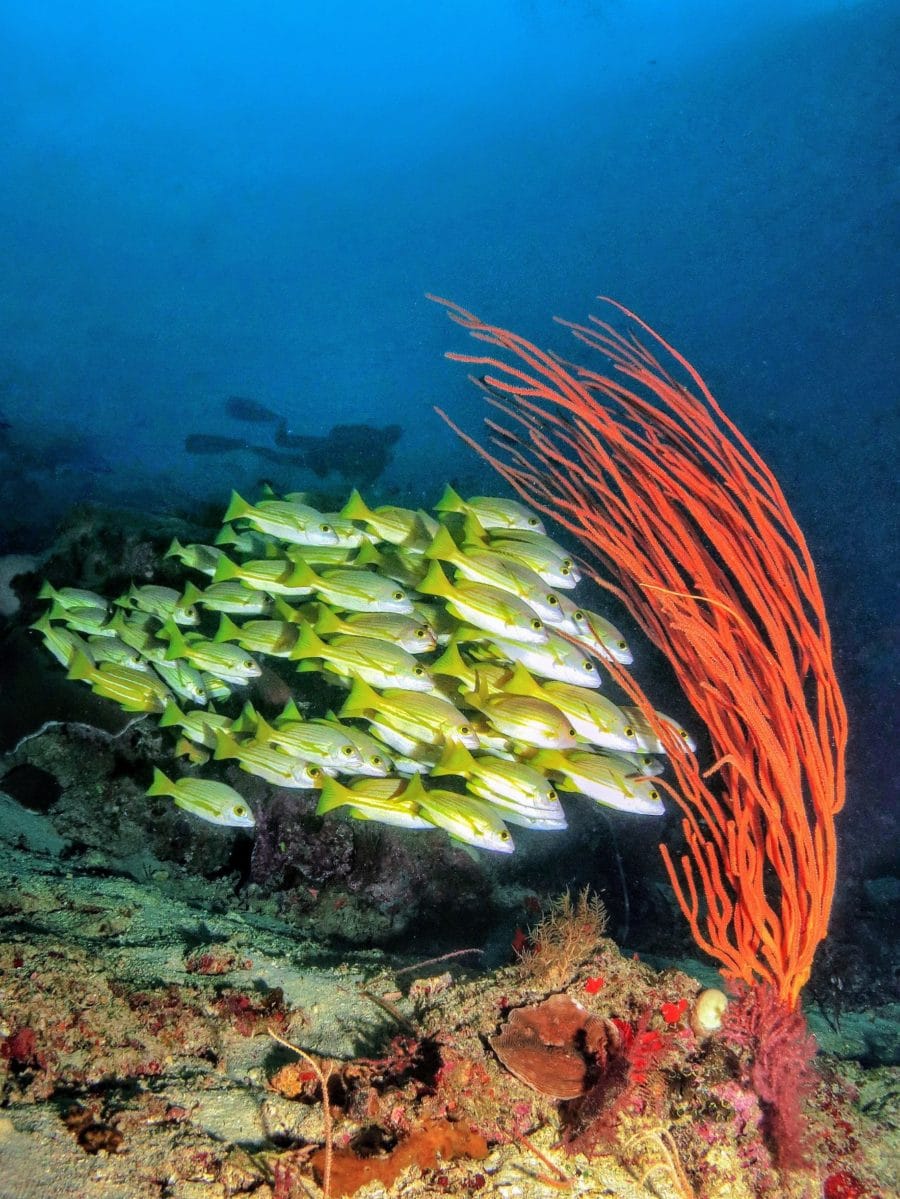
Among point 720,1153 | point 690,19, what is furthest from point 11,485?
point 690,19

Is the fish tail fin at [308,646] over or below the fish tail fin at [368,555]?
below

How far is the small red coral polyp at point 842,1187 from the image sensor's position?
8.34 feet

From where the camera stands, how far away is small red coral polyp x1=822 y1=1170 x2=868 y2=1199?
8.34 ft

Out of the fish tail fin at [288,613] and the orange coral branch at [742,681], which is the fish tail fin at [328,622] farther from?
the orange coral branch at [742,681]

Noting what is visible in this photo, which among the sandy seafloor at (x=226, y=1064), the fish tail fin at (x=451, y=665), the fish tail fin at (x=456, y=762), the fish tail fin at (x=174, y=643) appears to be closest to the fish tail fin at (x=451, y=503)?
the fish tail fin at (x=451, y=665)

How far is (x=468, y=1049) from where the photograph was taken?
8.08 feet

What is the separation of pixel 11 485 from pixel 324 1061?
1239 cm

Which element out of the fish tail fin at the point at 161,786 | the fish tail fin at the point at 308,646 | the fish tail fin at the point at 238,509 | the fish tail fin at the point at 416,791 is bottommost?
the fish tail fin at the point at 161,786

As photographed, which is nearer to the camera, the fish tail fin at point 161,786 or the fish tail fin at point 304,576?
the fish tail fin at point 161,786

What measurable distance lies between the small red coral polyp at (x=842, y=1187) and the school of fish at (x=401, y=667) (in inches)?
62.1

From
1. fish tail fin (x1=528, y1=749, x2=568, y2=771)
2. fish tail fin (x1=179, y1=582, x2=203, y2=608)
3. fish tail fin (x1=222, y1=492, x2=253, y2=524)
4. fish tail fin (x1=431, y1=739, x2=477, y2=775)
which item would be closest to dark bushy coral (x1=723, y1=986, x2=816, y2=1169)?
fish tail fin (x1=528, y1=749, x2=568, y2=771)

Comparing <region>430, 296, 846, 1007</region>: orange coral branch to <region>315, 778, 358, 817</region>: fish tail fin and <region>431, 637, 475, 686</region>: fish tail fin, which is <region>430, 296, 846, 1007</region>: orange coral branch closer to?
<region>431, 637, 475, 686</region>: fish tail fin

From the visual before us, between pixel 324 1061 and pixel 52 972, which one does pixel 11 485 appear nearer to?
pixel 52 972

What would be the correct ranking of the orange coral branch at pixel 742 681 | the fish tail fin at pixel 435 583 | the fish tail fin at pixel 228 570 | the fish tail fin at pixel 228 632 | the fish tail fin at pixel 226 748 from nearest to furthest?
1. the orange coral branch at pixel 742 681
2. the fish tail fin at pixel 435 583
3. the fish tail fin at pixel 226 748
4. the fish tail fin at pixel 228 632
5. the fish tail fin at pixel 228 570
